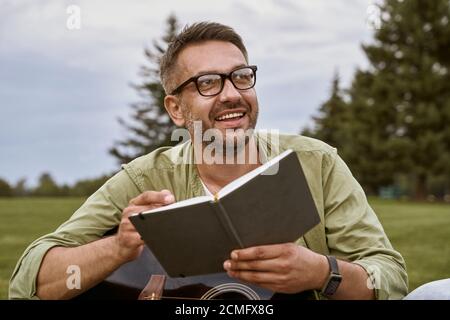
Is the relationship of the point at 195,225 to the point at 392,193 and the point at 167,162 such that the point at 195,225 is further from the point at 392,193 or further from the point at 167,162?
the point at 392,193

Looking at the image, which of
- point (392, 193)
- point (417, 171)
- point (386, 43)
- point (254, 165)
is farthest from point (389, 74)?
point (254, 165)

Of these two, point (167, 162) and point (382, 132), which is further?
point (382, 132)

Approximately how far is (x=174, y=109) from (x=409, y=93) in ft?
Answer: 78.1

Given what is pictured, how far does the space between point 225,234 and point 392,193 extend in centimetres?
3123

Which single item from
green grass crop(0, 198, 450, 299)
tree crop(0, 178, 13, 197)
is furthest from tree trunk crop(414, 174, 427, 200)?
tree crop(0, 178, 13, 197)

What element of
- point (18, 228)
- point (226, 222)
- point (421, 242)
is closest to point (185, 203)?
point (226, 222)

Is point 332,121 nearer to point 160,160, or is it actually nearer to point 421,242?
point 421,242

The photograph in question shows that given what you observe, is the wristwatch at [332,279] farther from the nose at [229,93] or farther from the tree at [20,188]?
the tree at [20,188]

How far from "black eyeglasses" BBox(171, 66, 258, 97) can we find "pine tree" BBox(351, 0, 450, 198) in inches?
865

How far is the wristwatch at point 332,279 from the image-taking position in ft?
6.35

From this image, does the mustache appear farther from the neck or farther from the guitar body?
the guitar body

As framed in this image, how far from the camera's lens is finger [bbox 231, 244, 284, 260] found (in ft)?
5.82
